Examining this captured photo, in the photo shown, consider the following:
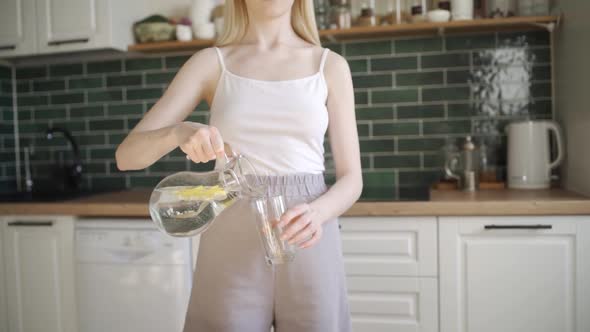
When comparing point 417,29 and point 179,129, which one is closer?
point 179,129

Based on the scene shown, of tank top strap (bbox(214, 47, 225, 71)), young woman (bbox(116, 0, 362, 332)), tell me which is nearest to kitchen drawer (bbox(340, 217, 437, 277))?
young woman (bbox(116, 0, 362, 332))

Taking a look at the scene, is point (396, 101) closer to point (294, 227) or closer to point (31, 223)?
point (31, 223)

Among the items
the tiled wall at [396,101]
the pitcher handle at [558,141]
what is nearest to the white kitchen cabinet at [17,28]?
the tiled wall at [396,101]

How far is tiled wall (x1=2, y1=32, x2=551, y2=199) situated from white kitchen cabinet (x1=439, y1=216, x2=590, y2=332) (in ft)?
1.15

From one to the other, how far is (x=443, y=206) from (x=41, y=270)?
1599 millimetres

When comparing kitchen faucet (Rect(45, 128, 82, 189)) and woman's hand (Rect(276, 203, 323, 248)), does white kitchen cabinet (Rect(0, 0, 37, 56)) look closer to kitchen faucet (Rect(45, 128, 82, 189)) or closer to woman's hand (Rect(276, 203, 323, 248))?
kitchen faucet (Rect(45, 128, 82, 189))

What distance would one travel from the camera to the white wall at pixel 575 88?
1976 millimetres

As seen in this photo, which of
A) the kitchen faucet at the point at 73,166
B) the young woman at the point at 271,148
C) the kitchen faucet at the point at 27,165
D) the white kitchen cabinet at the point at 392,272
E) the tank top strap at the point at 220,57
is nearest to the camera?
the young woman at the point at 271,148

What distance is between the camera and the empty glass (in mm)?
851

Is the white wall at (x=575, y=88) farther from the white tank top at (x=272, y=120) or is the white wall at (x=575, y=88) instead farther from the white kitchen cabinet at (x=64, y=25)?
the white kitchen cabinet at (x=64, y=25)

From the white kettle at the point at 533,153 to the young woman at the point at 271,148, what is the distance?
1.34 meters

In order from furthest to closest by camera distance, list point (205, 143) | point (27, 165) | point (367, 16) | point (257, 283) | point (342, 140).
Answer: point (27, 165), point (367, 16), point (342, 140), point (257, 283), point (205, 143)

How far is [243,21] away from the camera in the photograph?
1212mm

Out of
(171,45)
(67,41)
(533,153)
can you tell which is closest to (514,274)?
(533,153)
